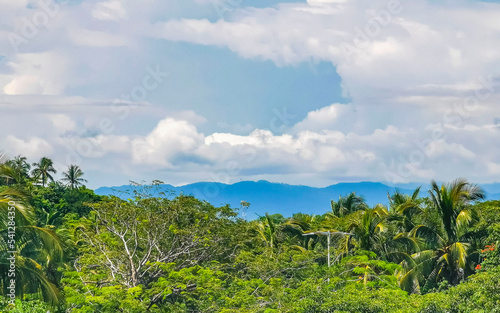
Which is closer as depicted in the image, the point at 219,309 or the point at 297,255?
the point at 219,309

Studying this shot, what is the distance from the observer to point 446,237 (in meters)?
27.4

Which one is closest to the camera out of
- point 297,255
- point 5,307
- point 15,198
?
point 15,198

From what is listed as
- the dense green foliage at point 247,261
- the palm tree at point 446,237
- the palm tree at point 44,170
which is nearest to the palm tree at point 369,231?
the dense green foliage at point 247,261

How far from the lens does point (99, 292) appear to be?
21781 millimetres

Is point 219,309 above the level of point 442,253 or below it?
below

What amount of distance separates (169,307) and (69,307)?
357 centimetres

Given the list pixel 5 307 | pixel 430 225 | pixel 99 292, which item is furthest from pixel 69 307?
pixel 430 225

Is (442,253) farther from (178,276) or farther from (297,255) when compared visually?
(178,276)

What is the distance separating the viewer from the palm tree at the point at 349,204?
45812mm

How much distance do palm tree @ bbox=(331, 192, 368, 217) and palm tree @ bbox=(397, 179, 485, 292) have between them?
16905 mm

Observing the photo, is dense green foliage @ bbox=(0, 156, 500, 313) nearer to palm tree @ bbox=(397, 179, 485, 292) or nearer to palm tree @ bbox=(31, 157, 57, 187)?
palm tree @ bbox=(397, 179, 485, 292)

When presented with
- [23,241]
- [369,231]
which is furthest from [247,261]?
[23,241]

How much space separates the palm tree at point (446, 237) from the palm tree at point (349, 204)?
16905mm

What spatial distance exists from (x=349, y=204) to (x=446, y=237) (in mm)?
18779
